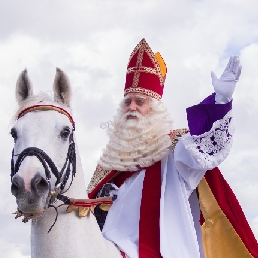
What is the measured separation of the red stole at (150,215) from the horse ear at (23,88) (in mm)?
1594

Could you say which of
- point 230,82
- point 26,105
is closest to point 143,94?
point 230,82

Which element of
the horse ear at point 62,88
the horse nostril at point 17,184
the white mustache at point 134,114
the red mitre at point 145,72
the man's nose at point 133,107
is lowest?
the horse nostril at point 17,184

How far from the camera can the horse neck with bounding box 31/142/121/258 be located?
3832mm

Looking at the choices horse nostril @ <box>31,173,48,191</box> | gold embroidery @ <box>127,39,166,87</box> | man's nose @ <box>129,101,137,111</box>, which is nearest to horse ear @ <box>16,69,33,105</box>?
horse nostril @ <box>31,173,48,191</box>

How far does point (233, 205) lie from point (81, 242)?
7.46 feet

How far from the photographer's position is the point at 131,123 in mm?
5559

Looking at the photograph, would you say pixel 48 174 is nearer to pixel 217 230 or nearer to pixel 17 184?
pixel 17 184

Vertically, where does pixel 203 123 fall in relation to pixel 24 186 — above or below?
above

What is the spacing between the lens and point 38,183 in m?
3.50

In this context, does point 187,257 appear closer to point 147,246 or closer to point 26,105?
point 147,246

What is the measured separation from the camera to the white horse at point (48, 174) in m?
3.50

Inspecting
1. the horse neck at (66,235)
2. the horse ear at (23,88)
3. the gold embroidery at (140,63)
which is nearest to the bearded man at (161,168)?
the gold embroidery at (140,63)

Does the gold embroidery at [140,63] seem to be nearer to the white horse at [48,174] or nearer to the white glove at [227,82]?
the white glove at [227,82]

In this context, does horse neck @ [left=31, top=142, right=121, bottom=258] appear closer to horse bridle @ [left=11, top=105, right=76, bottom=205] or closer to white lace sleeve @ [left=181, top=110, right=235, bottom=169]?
horse bridle @ [left=11, top=105, right=76, bottom=205]
